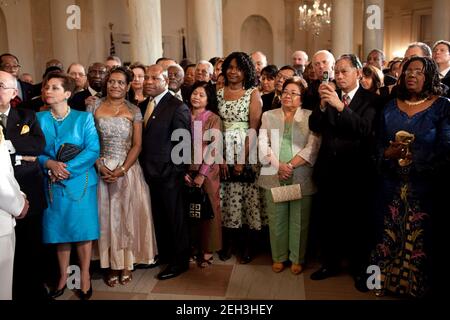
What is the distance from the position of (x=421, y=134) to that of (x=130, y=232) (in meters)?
2.56

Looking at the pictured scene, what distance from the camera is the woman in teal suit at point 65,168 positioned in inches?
146

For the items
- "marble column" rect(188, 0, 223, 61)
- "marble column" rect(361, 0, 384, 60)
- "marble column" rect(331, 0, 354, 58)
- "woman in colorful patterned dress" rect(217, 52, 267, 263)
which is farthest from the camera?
"marble column" rect(331, 0, 354, 58)

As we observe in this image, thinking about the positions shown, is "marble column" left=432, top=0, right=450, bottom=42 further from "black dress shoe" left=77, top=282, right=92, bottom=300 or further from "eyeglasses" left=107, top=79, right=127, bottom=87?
"black dress shoe" left=77, top=282, right=92, bottom=300

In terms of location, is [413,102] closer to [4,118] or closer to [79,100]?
[4,118]

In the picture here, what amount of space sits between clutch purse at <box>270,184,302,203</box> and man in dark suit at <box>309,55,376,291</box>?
218 millimetres

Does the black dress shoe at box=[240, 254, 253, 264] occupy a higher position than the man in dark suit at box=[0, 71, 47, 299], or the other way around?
the man in dark suit at box=[0, 71, 47, 299]

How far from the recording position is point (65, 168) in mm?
3686

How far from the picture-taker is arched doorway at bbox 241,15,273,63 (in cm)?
1565

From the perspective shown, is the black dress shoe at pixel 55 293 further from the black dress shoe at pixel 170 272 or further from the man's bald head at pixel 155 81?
the man's bald head at pixel 155 81

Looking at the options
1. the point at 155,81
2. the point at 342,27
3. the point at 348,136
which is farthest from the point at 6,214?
the point at 342,27

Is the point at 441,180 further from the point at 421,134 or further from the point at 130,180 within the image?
the point at 130,180

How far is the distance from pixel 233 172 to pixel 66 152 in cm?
164

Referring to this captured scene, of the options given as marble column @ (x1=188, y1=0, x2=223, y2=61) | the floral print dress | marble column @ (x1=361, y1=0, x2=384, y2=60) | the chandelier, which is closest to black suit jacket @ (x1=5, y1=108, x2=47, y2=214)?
the floral print dress

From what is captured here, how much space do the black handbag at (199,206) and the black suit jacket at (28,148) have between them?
1339 millimetres
